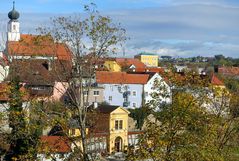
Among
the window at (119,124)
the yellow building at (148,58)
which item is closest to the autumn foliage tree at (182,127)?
the window at (119,124)

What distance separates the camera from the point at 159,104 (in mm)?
14953

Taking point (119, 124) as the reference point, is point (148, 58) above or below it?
above

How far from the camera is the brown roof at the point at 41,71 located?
1691 centimetres

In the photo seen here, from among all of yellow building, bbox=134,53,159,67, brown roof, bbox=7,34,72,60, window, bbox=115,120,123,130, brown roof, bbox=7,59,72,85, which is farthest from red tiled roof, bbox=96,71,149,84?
yellow building, bbox=134,53,159,67

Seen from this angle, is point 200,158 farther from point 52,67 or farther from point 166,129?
point 52,67

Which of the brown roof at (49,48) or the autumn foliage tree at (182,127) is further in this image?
the brown roof at (49,48)

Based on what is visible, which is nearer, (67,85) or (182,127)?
(182,127)

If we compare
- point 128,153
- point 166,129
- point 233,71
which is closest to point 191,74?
point 166,129

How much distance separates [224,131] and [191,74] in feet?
15.9

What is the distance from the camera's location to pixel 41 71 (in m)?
22.4

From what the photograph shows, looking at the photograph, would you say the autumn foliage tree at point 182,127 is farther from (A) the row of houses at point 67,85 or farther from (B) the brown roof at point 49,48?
(B) the brown roof at point 49,48

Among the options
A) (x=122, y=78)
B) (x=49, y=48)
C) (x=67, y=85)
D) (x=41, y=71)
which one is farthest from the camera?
(x=122, y=78)

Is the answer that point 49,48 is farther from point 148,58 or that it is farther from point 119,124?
point 148,58

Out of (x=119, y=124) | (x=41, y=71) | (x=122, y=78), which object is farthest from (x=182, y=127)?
(x=122, y=78)
